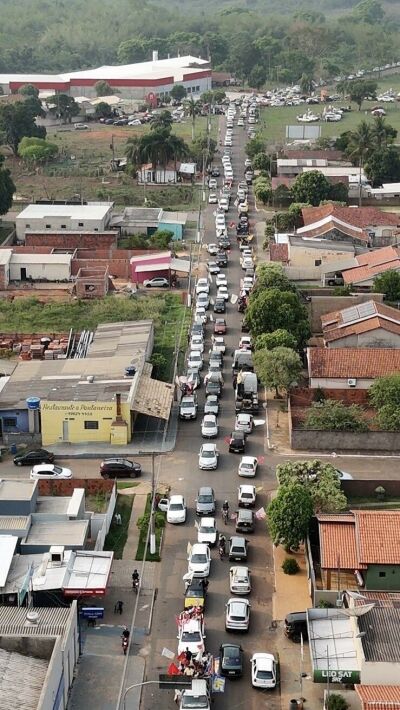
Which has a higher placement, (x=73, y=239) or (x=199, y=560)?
(x=199, y=560)

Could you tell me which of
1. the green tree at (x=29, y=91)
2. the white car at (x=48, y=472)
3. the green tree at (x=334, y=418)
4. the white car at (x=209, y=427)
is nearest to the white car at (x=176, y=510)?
the white car at (x=48, y=472)

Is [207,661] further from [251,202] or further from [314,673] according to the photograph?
[251,202]

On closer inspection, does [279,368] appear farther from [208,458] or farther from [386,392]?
[208,458]

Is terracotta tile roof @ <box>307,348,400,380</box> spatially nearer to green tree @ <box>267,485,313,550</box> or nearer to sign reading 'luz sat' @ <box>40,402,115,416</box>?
sign reading 'luz sat' @ <box>40,402,115,416</box>

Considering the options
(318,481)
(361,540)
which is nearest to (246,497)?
(318,481)

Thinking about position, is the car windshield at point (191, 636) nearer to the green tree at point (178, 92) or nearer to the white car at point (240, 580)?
the white car at point (240, 580)

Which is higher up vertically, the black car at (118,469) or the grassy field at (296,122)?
the black car at (118,469)
